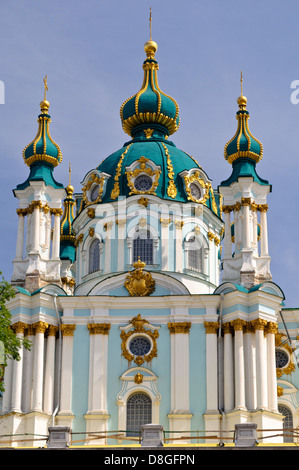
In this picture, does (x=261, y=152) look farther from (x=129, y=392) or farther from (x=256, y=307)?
(x=129, y=392)

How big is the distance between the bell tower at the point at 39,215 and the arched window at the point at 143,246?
295 cm

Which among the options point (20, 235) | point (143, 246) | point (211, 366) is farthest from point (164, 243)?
point (211, 366)

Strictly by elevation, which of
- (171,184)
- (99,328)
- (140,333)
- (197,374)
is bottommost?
(197,374)

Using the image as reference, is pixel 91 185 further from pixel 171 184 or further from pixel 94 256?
pixel 171 184

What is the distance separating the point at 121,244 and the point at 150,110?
682cm

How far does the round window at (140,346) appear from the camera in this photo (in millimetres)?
39062

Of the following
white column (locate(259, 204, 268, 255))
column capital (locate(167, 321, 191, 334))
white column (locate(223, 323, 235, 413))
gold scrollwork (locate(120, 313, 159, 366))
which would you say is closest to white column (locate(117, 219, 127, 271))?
gold scrollwork (locate(120, 313, 159, 366))

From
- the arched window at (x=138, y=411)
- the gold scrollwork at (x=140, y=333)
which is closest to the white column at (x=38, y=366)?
the gold scrollwork at (x=140, y=333)

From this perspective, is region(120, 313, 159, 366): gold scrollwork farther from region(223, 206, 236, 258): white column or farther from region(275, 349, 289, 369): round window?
region(275, 349, 289, 369): round window

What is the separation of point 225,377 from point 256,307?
264 cm

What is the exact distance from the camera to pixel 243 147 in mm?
42438

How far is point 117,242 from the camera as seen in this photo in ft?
138

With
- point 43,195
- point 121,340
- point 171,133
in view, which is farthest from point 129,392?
point 171,133

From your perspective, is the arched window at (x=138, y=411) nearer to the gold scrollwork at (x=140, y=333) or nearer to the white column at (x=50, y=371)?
the gold scrollwork at (x=140, y=333)
